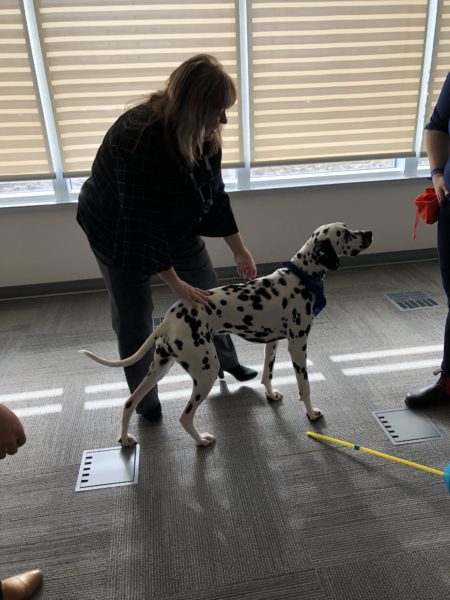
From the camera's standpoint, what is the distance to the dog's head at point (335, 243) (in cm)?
180

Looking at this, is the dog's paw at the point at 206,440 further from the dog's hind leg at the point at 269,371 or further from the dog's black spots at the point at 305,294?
the dog's black spots at the point at 305,294

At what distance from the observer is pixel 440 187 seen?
1.95m

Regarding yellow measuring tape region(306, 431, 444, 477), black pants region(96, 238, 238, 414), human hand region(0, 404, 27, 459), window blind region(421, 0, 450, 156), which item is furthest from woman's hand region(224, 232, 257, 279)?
window blind region(421, 0, 450, 156)

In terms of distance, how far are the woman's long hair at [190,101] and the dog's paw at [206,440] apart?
1.15 m

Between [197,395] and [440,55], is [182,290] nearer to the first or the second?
[197,395]

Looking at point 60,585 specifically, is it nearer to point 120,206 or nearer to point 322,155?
point 120,206

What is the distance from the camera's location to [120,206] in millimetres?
1614

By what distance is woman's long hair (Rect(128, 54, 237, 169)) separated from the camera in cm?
146

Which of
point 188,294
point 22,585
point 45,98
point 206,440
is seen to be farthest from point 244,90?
point 22,585

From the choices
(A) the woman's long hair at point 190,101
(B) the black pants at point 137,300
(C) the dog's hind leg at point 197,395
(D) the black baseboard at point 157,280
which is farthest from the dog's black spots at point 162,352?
(D) the black baseboard at point 157,280

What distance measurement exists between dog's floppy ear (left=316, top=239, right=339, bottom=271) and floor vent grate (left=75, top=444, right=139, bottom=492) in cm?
113

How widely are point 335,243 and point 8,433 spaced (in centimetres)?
132

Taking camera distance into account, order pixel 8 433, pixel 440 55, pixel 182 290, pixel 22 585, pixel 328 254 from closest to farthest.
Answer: pixel 8 433 < pixel 22 585 < pixel 182 290 < pixel 328 254 < pixel 440 55

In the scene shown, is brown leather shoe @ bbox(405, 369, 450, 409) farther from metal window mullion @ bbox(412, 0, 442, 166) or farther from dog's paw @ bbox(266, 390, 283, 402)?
metal window mullion @ bbox(412, 0, 442, 166)
